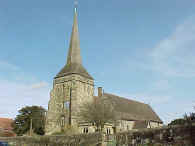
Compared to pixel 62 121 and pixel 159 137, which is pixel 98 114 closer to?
pixel 62 121

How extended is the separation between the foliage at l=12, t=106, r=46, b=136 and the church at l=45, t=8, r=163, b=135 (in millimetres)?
4563

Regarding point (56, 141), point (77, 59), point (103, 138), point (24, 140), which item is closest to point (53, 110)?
point (77, 59)

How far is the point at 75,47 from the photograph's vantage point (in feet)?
184

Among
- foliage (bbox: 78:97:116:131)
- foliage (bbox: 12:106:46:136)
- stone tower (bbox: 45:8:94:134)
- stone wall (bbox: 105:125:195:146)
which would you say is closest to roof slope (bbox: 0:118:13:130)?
foliage (bbox: 12:106:46:136)

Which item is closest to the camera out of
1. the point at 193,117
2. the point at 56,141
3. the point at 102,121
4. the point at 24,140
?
the point at 193,117

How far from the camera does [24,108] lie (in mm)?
55562

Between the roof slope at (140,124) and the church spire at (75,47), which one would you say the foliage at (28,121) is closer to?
the church spire at (75,47)

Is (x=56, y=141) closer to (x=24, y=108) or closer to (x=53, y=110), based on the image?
(x=53, y=110)

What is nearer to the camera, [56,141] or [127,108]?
[56,141]

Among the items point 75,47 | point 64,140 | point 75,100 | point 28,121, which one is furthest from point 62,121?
point 64,140

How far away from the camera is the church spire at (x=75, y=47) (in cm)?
5491

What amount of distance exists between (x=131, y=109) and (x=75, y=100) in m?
15.3

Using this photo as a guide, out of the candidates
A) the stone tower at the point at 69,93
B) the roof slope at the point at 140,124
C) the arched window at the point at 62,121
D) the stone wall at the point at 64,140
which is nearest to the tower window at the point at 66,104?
the stone tower at the point at 69,93

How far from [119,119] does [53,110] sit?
15.0m
